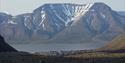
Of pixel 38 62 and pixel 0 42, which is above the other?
pixel 38 62

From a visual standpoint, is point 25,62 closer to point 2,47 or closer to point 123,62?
point 123,62

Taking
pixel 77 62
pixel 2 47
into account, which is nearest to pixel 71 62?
pixel 77 62

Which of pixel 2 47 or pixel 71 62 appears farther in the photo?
pixel 2 47

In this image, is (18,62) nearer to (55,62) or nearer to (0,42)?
(55,62)

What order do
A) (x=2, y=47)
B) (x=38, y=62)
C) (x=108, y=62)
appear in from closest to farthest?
(x=38, y=62), (x=108, y=62), (x=2, y=47)

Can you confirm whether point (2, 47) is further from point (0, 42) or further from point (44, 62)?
point (44, 62)

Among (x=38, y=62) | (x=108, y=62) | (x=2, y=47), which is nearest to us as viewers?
(x=38, y=62)

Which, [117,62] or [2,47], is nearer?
[117,62]

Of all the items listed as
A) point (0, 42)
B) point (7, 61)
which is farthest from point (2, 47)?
point (7, 61)

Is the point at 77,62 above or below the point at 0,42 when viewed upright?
above
